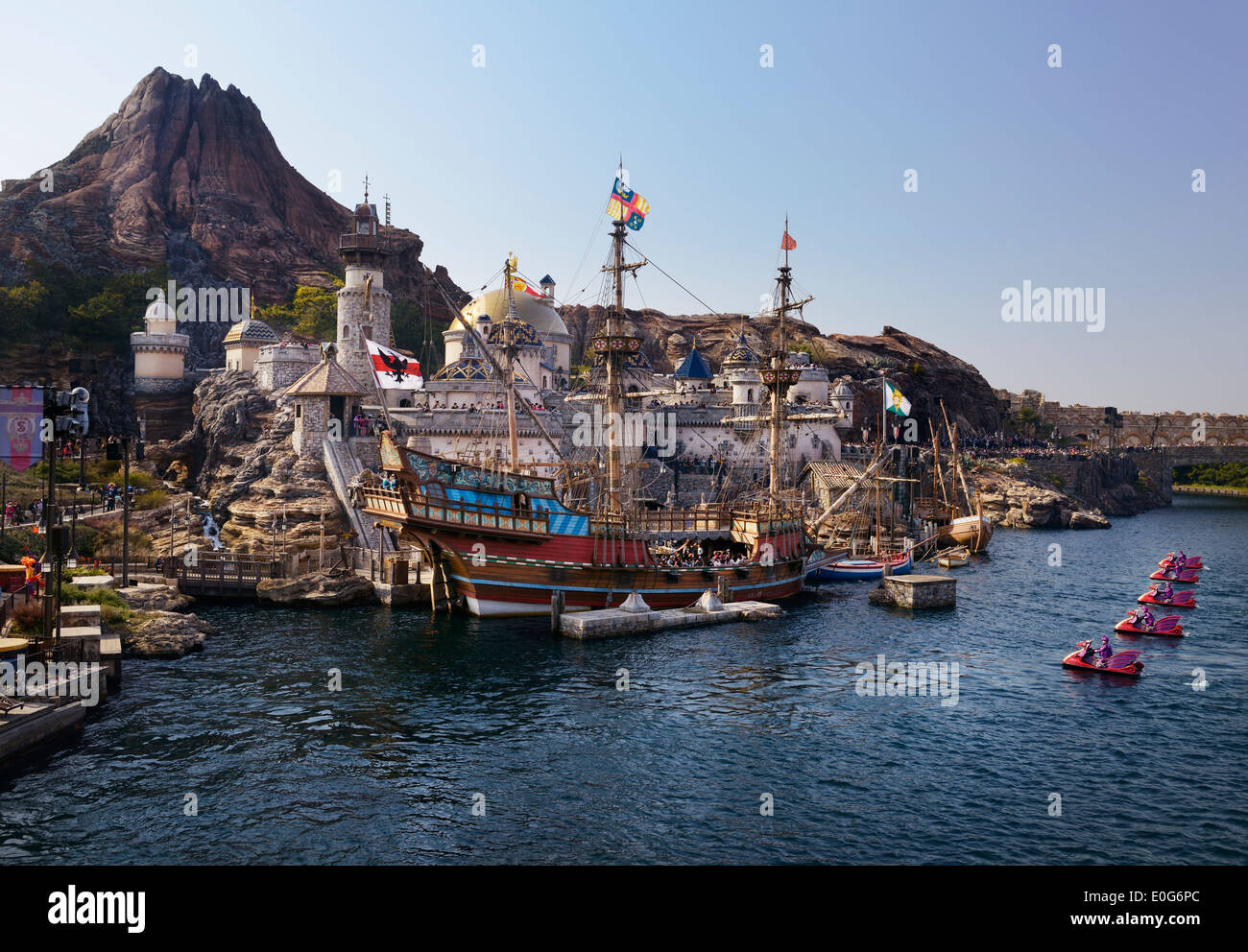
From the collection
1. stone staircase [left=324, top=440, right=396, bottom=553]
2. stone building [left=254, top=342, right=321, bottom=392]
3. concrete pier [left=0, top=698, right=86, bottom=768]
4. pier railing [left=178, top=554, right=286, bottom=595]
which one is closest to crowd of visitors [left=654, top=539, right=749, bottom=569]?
stone staircase [left=324, top=440, right=396, bottom=553]

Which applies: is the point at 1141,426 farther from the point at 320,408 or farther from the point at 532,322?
the point at 320,408

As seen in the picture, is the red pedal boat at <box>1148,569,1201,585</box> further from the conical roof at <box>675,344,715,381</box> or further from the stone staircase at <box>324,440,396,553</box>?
the stone staircase at <box>324,440,396,553</box>

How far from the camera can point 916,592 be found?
4062 cm

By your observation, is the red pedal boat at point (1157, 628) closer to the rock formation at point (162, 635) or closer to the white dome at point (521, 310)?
the rock formation at point (162, 635)

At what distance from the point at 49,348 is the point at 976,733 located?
7556 centimetres

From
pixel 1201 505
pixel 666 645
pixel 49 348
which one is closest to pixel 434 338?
pixel 49 348

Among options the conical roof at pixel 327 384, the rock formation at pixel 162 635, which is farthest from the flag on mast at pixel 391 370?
the rock formation at pixel 162 635

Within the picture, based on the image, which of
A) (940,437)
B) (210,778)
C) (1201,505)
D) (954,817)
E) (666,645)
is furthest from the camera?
(1201,505)

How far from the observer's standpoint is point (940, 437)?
103 m

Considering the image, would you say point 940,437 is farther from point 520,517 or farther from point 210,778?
point 210,778

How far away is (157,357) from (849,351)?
81533 mm

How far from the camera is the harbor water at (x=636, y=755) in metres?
16.5

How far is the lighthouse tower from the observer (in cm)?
6197
